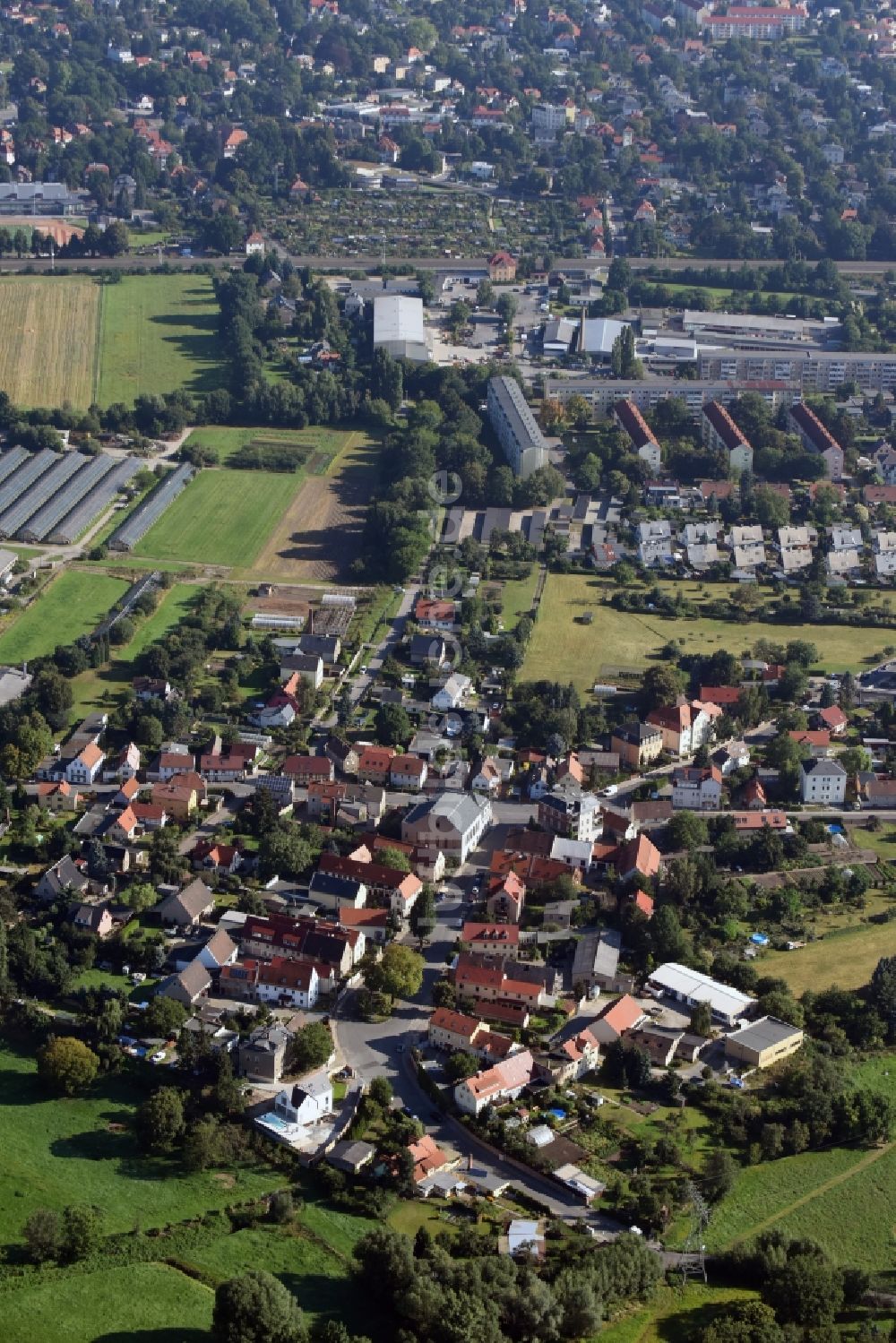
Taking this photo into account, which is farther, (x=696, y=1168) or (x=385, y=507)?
(x=385, y=507)

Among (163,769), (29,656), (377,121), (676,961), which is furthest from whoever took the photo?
(377,121)

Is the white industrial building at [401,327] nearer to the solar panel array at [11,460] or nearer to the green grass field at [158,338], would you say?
the green grass field at [158,338]

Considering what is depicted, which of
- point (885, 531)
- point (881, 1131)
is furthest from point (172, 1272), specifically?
point (885, 531)

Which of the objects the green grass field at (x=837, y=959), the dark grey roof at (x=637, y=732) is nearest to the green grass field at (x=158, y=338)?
the dark grey roof at (x=637, y=732)

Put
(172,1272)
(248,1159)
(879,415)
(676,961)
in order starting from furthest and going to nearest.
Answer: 1. (879,415)
2. (676,961)
3. (248,1159)
4. (172,1272)

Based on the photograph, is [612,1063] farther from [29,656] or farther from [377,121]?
[377,121]
